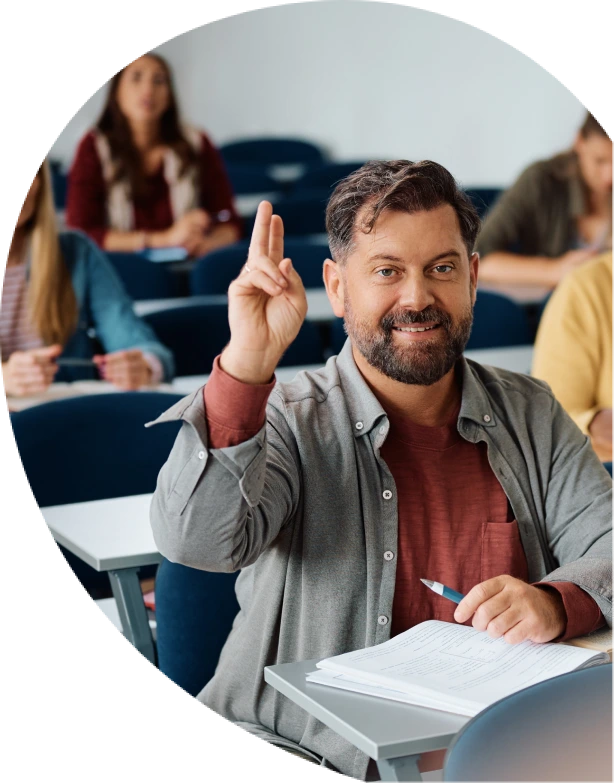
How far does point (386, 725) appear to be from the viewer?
910mm

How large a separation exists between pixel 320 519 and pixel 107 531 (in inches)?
19.1

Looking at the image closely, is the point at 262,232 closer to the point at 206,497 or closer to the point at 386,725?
the point at 206,497

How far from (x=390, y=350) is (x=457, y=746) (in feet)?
2.07

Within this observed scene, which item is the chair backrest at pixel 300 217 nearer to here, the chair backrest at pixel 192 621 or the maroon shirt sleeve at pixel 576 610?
the chair backrest at pixel 192 621

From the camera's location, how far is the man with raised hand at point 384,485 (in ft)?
3.60

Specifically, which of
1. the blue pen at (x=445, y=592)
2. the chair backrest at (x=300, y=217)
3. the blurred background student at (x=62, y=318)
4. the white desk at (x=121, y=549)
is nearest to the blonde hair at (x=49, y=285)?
the blurred background student at (x=62, y=318)

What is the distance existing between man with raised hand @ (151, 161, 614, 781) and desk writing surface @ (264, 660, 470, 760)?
0.17 metres

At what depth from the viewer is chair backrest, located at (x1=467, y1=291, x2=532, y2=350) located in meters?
3.02

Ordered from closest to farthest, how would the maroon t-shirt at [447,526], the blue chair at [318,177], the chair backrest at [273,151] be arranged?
the maroon t-shirt at [447,526] < the blue chair at [318,177] < the chair backrest at [273,151]

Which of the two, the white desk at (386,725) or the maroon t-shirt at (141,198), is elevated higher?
the maroon t-shirt at (141,198)

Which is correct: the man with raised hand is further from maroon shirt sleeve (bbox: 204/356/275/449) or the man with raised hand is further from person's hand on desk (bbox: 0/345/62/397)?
person's hand on desk (bbox: 0/345/62/397)

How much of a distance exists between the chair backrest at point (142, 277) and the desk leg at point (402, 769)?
→ 117 inches

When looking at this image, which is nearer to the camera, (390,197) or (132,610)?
(390,197)

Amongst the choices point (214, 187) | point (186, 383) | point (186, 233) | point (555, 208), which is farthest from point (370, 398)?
point (214, 187)
